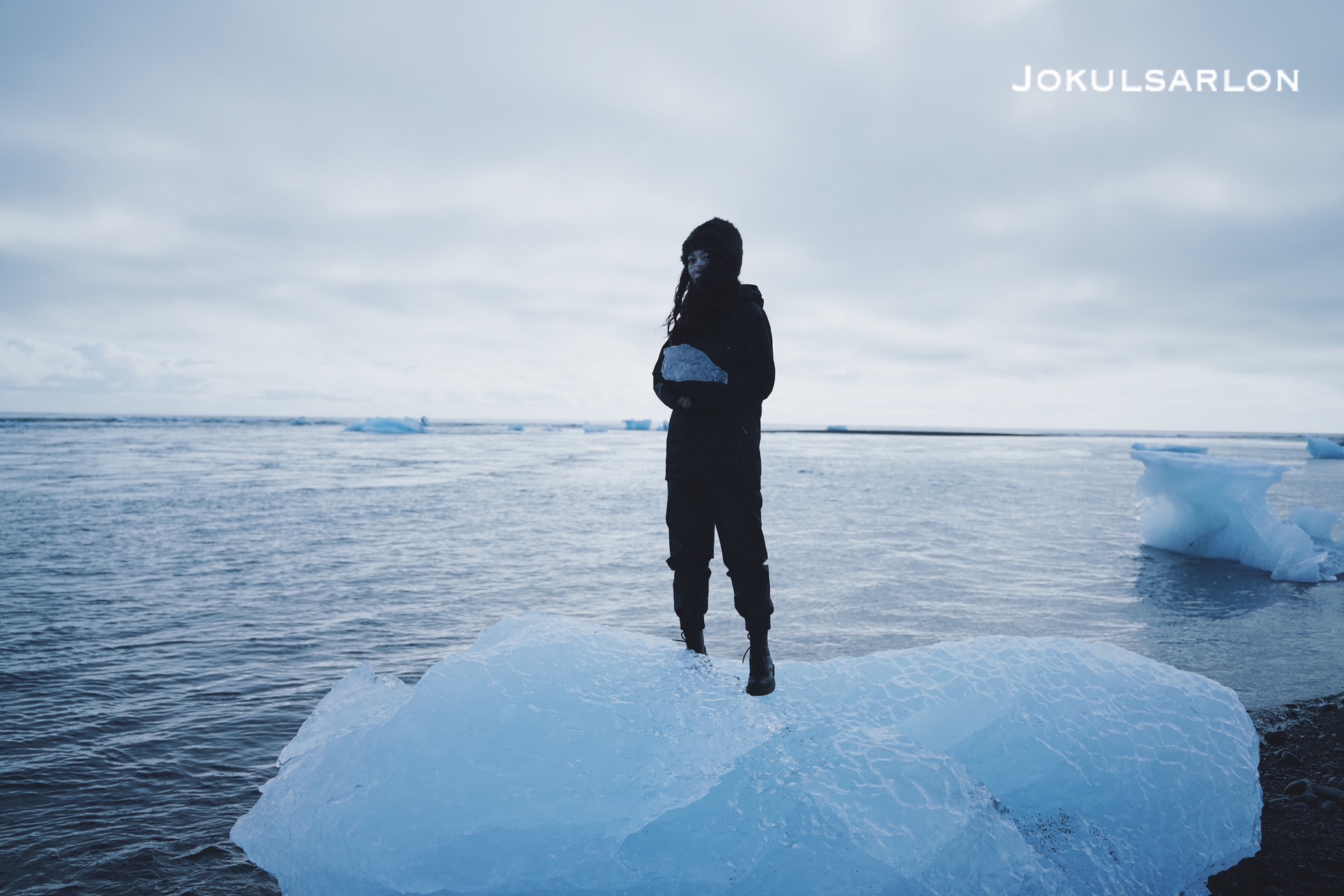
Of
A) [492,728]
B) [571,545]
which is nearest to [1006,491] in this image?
[571,545]

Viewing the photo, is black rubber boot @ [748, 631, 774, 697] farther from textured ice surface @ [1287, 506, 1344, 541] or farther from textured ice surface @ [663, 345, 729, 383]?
textured ice surface @ [1287, 506, 1344, 541]

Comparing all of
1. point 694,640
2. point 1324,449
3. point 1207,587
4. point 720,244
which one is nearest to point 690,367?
point 720,244

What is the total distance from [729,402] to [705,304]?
479mm

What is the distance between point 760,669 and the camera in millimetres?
3037

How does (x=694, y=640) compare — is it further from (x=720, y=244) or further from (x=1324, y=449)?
(x=1324, y=449)

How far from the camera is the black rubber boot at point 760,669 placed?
300cm

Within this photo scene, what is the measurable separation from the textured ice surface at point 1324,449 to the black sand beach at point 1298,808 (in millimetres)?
49615

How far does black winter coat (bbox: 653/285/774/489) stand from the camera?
119 inches

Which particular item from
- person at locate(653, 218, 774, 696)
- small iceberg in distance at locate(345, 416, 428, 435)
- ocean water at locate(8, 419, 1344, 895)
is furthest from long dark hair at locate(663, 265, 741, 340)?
small iceberg in distance at locate(345, 416, 428, 435)

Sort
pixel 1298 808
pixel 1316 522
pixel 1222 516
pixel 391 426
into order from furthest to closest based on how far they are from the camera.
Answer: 1. pixel 391 426
2. pixel 1316 522
3. pixel 1222 516
4. pixel 1298 808

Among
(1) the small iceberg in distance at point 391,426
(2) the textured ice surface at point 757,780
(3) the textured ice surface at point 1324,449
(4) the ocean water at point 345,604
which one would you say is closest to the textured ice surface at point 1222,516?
(4) the ocean water at point 345,604

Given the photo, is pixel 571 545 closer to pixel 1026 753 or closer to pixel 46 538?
pixel 46 538

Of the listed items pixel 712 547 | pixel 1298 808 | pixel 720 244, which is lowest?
pixel 1298 808

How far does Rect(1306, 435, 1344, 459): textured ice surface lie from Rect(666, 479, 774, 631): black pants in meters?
52.9
